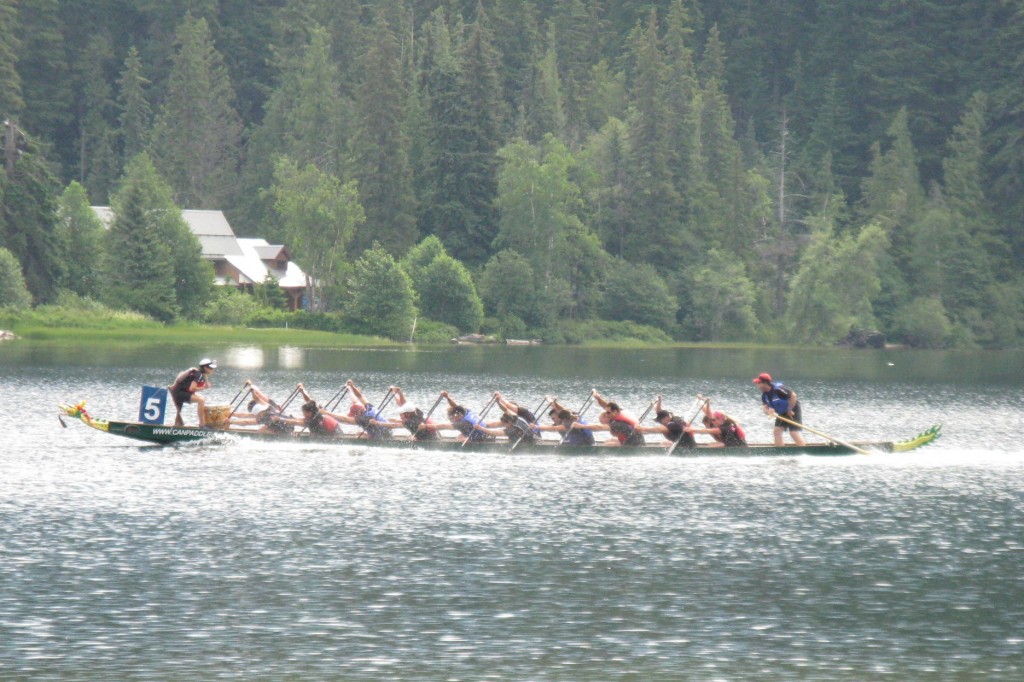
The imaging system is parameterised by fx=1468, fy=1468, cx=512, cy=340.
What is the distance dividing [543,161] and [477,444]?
300 ft

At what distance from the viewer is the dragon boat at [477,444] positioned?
41031mm

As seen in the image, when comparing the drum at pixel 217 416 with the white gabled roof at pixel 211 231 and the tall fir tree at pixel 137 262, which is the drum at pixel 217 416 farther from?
the white gabled roof at pixel 211 231

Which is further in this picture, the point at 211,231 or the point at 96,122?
the point at 96,122

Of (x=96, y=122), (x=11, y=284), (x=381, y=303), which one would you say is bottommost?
(x=381, y=303)

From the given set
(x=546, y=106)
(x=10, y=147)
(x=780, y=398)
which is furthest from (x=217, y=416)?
(x=546, y=106)

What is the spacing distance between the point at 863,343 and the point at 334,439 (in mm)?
93521

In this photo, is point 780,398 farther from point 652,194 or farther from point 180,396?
point 652,194

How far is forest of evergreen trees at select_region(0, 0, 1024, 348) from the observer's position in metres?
117

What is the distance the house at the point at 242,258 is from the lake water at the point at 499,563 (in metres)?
73.5

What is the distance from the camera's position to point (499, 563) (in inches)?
1096

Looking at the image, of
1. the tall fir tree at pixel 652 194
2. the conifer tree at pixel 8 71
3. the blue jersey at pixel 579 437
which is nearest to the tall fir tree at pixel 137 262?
the conifer tree at pixel 8 71

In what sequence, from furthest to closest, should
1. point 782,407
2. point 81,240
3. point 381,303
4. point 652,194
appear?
1. point 652,194
2. point 381,303
3. point 81,240
4. point 782,407

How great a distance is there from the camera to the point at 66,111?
161 meters

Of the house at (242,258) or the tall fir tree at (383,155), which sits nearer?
the house at (242,258)
